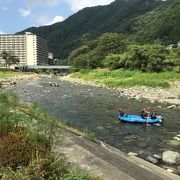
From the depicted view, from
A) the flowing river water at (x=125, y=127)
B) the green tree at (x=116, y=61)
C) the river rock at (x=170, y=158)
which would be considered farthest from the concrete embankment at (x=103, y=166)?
the green tree at (x=116, y=61)

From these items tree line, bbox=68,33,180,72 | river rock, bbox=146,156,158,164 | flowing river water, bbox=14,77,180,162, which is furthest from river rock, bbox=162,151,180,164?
tree line, bbox=68,33,180,72

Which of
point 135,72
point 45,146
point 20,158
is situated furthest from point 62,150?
point 135,72

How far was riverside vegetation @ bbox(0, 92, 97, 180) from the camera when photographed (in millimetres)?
7367

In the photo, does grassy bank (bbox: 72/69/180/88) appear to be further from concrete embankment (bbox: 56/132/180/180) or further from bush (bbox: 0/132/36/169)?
bush (bbox: 0/132/36/169)

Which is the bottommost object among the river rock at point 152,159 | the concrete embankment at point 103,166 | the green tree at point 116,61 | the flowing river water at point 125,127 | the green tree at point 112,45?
the flowing river water at point 125,127

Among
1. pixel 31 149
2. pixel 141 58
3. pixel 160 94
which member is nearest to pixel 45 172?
pixel 31 149

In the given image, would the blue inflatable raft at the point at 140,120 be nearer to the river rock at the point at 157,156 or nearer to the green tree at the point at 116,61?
the river rock at the point at 157,156

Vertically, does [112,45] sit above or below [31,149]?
above

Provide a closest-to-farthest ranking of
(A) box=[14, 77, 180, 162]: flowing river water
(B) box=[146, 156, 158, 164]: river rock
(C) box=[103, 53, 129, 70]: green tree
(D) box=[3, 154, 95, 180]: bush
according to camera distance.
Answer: (D) box=[3, 154, 95, 180]: bush → (B) box=[146, 156, 158, 164]: river rock → (A) box=[14, 77, 180, 162]: flowing river water → (C) box=[103, 53, 129, 70]: green tree

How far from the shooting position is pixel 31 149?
864 centimetres

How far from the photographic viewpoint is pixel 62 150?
38.0 ft

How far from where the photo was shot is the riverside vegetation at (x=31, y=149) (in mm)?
7367

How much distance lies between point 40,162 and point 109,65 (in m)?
80.1

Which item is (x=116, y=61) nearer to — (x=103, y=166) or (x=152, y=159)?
(x=152, y=159)
